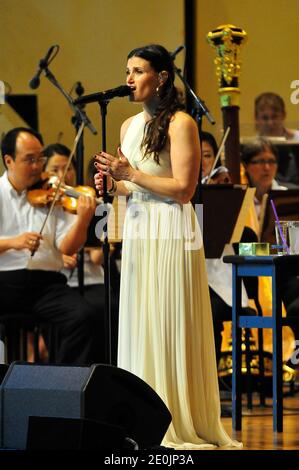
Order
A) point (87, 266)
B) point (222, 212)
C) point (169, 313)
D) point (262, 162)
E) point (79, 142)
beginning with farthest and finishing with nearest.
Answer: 1. point (262, 162)
2. point (87, 266)
3. point (79, 142)
4. point (222, 212)
5. point (169, 313)

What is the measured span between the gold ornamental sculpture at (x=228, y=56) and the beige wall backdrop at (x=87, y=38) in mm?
317

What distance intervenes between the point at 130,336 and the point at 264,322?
683mm

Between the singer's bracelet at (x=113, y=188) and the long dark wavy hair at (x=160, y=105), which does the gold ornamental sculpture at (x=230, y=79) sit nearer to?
the long dark wavy hair at (x=160, y=105)

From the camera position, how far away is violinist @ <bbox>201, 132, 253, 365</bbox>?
500 centimetres

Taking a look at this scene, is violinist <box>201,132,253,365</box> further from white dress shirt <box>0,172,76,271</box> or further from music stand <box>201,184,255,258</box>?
white dress shirt <box>0,172,76,271</box>

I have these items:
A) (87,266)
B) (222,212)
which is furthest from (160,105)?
(87,266)

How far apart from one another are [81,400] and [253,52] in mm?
4186

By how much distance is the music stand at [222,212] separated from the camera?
4.53 m

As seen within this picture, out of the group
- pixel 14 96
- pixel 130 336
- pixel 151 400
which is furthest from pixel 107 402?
pixel 14 96

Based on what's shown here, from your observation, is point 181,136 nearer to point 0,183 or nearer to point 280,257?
point 280,257

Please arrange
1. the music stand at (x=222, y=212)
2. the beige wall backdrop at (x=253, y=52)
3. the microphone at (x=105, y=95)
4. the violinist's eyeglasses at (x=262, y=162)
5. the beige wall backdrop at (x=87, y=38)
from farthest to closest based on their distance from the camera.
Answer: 1. the beige wall backdrop at (x=253, y=52)
2. the violinist's eyeglasses at (x=262, y=162)
3. the music stand at (x=222, y=212)
4. the beige wall backdrop at (x=87, y=38)
5. the microphone at (x=105, y=95)

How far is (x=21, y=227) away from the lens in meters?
4.93

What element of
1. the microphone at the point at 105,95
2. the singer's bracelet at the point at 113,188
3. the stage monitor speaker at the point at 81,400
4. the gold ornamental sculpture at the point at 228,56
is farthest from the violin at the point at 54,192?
the stage monitor speaker at the point at 81,400

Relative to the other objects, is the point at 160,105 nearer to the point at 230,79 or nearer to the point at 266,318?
the point at 266,318
